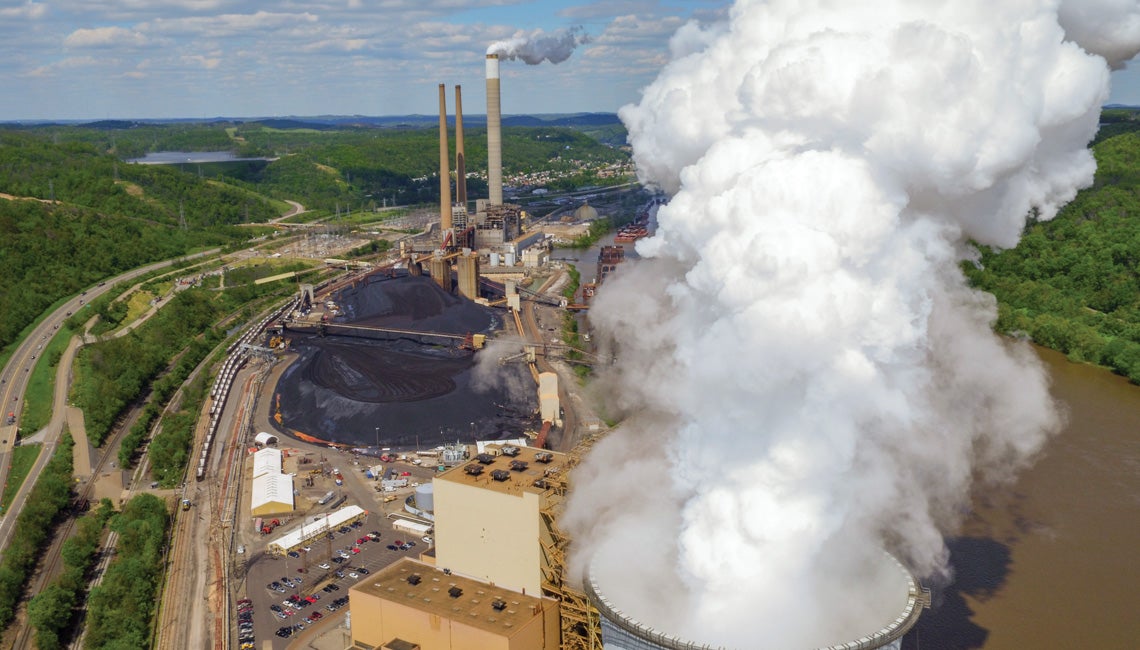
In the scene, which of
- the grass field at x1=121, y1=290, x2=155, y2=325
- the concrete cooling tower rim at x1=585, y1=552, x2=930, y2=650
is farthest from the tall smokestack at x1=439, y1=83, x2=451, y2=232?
the concrete cooling tower rim at x1=585, y1=552, x2=930, y2=650

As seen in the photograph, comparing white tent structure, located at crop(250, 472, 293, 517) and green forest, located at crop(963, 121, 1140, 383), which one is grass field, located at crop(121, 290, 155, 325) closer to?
white tent structure, located at crop(250, 472, 293, 517)

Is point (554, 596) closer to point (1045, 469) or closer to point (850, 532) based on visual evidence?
point (850, 532)

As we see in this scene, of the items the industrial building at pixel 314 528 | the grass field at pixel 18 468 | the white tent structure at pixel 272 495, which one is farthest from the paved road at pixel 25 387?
the industrial building at pixel 314 528

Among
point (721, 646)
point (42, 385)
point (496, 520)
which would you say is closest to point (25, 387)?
point (42, 385)

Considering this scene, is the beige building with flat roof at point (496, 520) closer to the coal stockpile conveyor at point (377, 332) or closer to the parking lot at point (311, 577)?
the parking lot at point (311, 577)

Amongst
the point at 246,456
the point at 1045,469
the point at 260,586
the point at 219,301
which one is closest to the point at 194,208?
the point at 219,301
